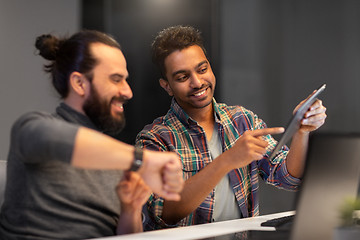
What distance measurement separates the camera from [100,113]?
66.5 inches

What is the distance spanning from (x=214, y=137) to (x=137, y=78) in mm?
1757

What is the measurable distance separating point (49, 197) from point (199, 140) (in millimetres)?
964

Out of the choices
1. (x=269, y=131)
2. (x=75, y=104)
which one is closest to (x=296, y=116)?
(x=269, y=131)

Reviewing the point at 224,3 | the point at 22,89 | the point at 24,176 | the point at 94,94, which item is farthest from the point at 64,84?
the point at 224,3

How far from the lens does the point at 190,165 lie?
2.34 metres

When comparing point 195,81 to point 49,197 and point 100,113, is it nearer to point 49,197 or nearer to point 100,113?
point 100,113

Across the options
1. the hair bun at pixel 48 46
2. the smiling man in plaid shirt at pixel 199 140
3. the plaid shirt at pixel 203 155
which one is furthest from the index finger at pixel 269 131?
the hair bun at pixel 48 46

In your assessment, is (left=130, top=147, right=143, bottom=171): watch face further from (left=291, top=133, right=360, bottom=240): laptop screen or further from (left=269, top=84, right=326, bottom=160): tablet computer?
(left=269, top=84, right=326, bottom=160): tablet computer

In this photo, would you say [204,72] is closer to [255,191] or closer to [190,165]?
[190,165]

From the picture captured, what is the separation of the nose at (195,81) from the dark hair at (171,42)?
0.14 m

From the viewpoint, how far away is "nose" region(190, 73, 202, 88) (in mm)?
2305

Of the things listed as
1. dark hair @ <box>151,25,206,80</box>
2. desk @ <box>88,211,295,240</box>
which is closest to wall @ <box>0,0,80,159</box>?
dark hair @ <box>151,25,206,80</box>

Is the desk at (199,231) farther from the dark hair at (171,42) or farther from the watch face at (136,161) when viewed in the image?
the dark hair at (171,42)

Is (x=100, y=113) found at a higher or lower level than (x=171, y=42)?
lower
